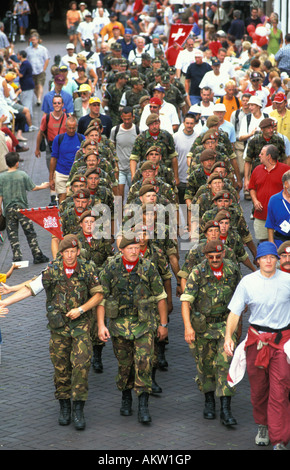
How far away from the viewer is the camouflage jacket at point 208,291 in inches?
368

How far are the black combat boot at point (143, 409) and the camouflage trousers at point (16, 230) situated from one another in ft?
19.1

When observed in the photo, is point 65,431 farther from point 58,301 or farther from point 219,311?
point 219,311

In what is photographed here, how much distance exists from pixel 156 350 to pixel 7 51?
18.8 m

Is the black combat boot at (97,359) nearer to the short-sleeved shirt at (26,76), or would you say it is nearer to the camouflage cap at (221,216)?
the camouflage cap at (221,216)

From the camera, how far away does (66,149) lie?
1609 cm

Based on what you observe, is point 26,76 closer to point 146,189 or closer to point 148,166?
point 148,166

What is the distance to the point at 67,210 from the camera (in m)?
11.5

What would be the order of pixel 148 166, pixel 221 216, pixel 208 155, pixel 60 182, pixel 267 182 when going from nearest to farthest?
pixel 221 216 → pixel 148 166 → pixel 267 182 → pixel 208 155 → pixel 60 182

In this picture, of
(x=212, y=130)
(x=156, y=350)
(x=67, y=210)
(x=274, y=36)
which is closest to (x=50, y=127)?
(x=212, y=130)

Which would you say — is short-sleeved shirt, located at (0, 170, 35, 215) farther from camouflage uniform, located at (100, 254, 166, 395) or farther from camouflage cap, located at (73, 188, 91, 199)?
camouflage uniform, located at (100, 254, 166, 395)

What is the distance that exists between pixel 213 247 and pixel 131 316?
3.49ft

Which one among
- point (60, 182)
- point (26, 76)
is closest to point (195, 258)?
point (60, 182)

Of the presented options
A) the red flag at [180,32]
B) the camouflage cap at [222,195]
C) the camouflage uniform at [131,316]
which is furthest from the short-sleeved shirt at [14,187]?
the red flag at [180,32]

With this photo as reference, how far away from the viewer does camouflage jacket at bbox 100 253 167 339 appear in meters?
9.48
